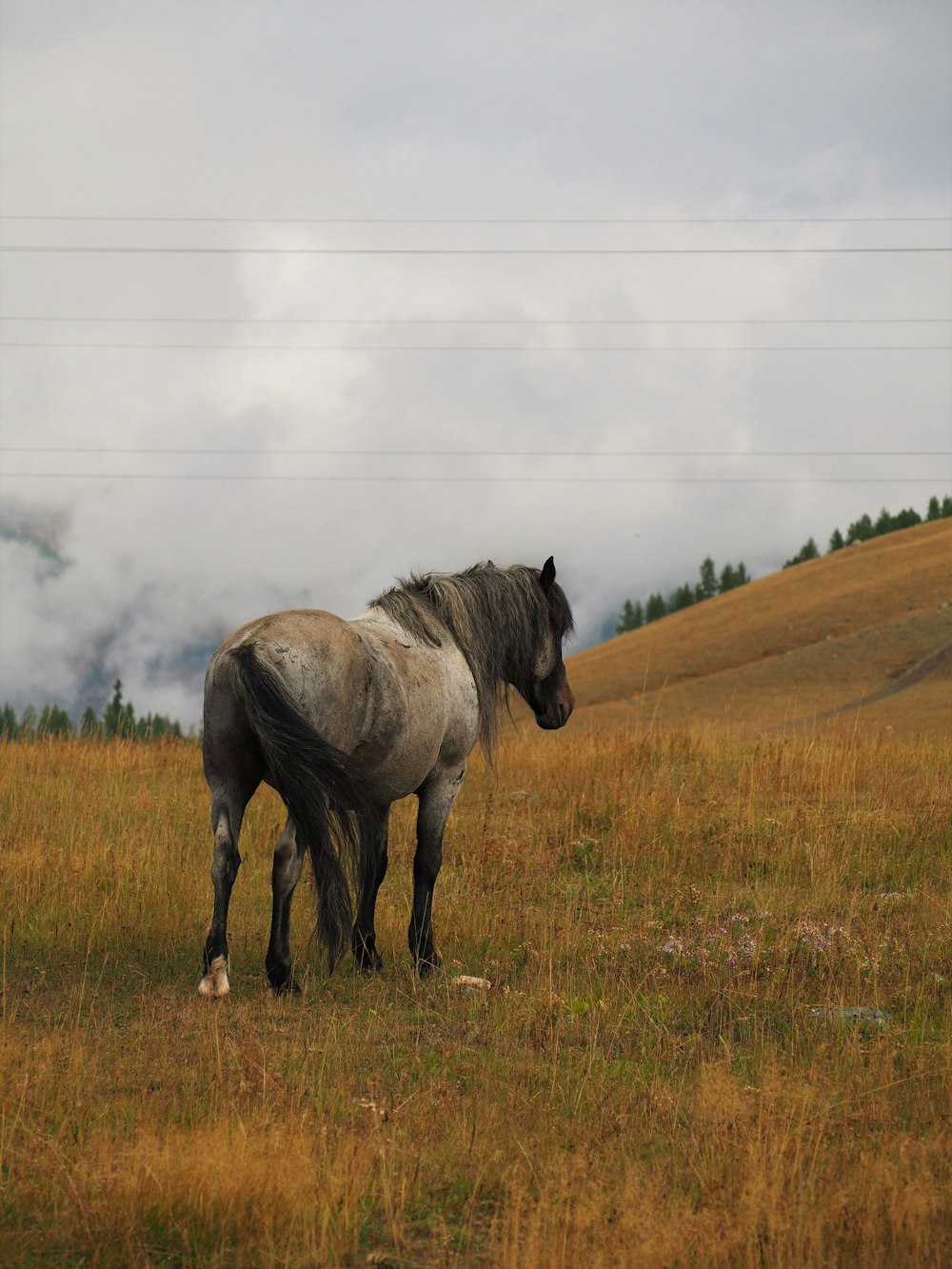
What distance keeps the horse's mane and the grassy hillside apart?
15.3 m

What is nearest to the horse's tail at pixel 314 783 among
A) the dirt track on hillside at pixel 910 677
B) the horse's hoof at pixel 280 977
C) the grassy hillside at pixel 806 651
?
the horse's hoof at pixel 280 977

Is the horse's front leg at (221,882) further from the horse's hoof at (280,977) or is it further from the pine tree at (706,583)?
the pine tree at (706,583)

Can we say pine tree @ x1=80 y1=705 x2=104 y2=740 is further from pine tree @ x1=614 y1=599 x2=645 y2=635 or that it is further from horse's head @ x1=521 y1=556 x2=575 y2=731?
pine tree @ x1=614 y1=599 x2=645 y2=635

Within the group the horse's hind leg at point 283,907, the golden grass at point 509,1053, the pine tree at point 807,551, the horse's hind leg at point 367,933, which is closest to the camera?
the golden grass at point 509,1053

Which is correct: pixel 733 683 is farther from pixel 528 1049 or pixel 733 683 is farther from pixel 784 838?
pixel 528 1049

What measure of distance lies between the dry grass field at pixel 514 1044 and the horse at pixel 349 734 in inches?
17.7

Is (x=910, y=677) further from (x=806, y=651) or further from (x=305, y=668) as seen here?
(x=305, y=668)

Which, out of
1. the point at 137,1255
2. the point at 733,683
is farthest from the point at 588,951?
the point at 733,683

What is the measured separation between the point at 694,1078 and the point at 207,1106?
75.6 inches

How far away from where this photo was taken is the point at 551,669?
7617 millimetres

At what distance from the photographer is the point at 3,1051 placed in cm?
429

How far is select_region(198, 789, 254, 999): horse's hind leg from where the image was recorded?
5617 mm

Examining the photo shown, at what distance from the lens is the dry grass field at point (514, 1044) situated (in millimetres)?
3184

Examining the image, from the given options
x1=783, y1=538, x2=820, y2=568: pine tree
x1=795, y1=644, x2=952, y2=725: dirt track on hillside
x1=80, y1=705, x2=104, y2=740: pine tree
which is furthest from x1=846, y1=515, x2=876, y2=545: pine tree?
x1=80, y1=705, x2=104, y2=740: pine tree
